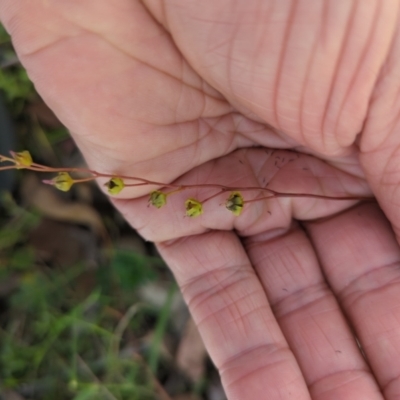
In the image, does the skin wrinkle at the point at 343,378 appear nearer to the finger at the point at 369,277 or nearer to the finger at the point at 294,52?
the finger at the point at 369,277

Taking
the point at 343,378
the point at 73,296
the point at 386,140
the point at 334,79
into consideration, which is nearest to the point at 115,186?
the point at 334,79

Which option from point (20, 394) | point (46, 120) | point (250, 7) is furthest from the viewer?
point (46, 120)

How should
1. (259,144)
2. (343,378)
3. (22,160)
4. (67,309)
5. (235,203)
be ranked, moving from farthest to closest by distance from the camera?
1. (67,309)
2. (259,144)
3. (343,378)
4. (235,203)
5. (22,160)

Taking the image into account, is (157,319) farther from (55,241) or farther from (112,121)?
(112,121)

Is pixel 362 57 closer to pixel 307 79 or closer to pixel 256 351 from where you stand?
pixel 307 79

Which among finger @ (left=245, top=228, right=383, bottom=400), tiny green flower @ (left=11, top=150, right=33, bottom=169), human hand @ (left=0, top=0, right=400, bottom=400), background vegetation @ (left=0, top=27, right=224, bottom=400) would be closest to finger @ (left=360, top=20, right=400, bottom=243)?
human hand @ (left=0, top=0, right=400, bottom=400)

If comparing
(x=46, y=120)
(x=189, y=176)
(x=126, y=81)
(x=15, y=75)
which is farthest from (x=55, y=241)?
(x=126, y=81)

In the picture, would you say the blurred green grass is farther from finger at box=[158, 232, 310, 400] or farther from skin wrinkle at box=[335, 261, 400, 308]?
skin wrinkle at box=[335, 261, 400, 308]
